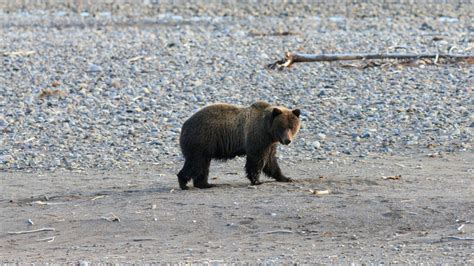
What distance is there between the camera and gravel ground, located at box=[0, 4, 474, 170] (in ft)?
42.2

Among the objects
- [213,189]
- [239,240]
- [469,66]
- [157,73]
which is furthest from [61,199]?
[469,66]

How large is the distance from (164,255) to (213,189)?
217cm

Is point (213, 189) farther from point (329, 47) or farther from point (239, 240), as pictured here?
point (329, 47)

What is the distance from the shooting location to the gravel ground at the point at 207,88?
42.2 ft

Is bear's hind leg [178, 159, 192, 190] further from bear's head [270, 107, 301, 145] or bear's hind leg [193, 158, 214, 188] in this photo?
bear's head [270, 107, 301, 145]

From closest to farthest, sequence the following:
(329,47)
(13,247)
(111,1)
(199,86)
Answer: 1. (13,247)
2. (199,86)
3. (329,47)
4. (111,1)

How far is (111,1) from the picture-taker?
29.9 meters

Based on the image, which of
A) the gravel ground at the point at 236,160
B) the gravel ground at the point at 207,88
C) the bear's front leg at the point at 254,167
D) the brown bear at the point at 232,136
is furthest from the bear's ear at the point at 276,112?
the gravel ground at the point at 207,88

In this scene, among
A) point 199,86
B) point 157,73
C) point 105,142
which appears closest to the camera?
point 105,142

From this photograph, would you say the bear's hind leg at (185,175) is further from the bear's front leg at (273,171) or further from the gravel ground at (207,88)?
the gravel ground at (207,88)

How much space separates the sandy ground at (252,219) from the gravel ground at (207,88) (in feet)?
4.78

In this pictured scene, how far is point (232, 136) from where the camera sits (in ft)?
34.3

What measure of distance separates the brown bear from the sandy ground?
0.20 metres

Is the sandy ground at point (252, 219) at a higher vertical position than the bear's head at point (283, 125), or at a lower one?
lower
